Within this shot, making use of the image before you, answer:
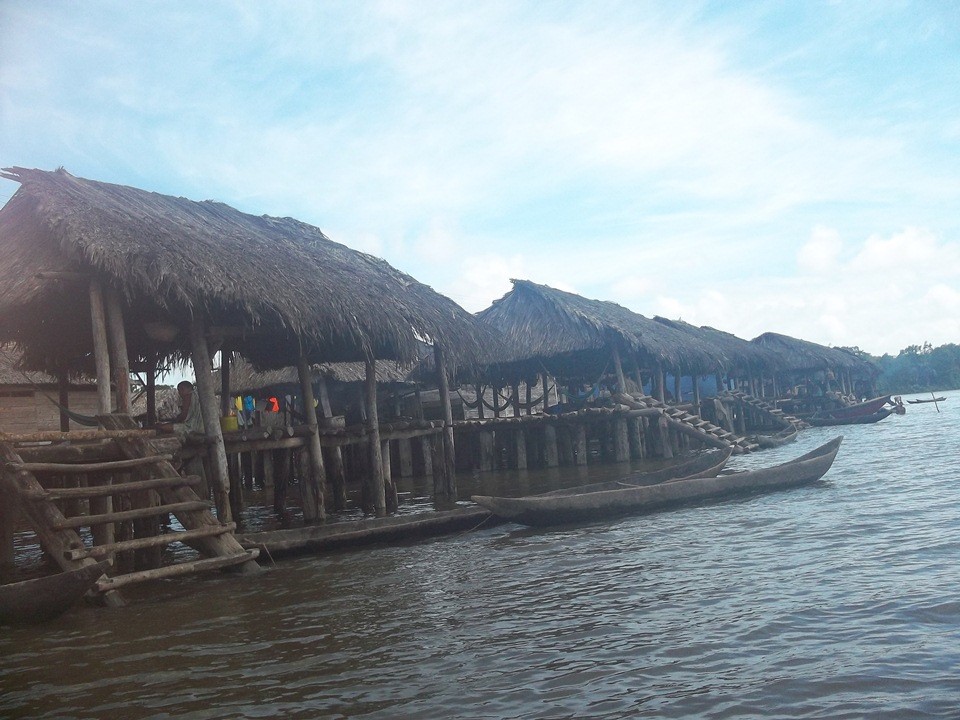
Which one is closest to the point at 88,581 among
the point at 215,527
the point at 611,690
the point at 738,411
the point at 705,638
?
the point at 215,527

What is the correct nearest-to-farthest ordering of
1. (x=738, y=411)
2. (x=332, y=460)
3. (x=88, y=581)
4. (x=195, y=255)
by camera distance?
1. (x=88, y=581)
2. (x=195, y=255)
3. (x=332, y=460)
4. (x=738, y=411)

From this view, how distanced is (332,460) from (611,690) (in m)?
8.35

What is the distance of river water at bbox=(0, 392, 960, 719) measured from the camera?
4.16m

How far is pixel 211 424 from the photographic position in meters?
8.90

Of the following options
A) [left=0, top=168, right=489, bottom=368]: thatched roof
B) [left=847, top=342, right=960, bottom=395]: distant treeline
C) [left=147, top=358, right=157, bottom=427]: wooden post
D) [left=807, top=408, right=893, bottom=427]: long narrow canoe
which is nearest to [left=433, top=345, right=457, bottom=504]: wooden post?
[left=0, top=168, right=489, bottom=368]: thatched roof

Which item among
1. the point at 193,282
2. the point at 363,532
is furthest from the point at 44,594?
the point at 193,282

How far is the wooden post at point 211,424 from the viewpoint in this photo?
8711 mm

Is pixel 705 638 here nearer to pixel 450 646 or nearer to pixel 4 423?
pixel 450 646

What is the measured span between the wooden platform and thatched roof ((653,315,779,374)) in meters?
16.8

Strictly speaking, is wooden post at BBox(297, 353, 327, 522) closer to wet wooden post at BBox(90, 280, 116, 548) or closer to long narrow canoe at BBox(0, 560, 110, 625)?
wet wooden post at BBox(90, 280, 116, 548)

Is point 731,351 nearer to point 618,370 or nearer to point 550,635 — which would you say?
point 618,370

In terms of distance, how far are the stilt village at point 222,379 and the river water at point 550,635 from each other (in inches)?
32.5

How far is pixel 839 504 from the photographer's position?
9664 mm

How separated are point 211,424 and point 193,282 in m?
1.58
